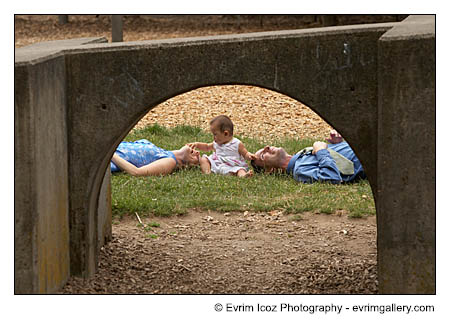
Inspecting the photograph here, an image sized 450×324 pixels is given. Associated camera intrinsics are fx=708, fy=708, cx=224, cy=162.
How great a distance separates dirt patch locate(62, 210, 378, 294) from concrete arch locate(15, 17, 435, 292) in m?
0.48

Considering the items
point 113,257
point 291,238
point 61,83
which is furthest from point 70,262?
point 291,238

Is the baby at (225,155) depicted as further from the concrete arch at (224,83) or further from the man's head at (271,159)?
the concrete arch at (224,83)

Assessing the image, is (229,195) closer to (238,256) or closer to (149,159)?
(149,159)

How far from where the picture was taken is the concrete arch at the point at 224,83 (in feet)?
11.7

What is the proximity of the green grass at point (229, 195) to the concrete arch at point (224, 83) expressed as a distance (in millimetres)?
1869

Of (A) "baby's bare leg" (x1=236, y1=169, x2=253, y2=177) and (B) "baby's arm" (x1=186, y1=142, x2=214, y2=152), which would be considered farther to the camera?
(B) "baby's arm" (x1=186, y1=142, x2=214, y2=152)

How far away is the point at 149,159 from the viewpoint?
741cm

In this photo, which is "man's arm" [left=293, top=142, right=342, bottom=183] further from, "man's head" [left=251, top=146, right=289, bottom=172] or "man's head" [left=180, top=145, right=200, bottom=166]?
"man's head" [left=180, top=145, right=200, bottom=166]

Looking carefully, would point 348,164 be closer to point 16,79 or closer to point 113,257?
point 113,257

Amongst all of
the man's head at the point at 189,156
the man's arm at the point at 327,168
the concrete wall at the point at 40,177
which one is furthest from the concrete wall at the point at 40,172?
the man's arm at the point at 327,168

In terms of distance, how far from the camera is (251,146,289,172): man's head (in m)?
7.25

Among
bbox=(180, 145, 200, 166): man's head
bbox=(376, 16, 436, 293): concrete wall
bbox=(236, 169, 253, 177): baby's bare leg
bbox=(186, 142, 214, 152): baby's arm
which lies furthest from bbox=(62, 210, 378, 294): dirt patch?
bbox=(186, 142, 214, 152): baby's arm

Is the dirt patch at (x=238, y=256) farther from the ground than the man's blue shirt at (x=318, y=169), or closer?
closer

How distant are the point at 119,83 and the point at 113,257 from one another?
4.72 feet
